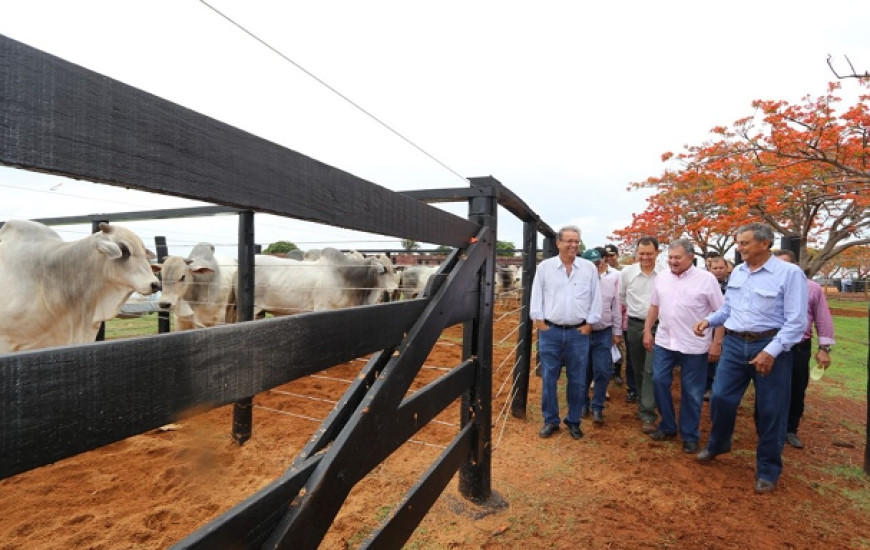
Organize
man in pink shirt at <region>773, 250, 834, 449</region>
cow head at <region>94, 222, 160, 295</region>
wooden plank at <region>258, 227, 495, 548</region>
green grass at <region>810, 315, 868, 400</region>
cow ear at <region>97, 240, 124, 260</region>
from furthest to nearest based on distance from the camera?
green grass at <region>810, 315, 868, 400</region>, man in pink shirt at <region>773, 250, 834, 449</region>, cow head at <region>94, 222, 160, 295</region>, cow ear at <region>97, 240, 124, 260</region>, wooden plank at <region>258, 227, 495, 548</region>

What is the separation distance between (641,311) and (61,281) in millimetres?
5436

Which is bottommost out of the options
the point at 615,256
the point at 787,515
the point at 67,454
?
the point at 787,515

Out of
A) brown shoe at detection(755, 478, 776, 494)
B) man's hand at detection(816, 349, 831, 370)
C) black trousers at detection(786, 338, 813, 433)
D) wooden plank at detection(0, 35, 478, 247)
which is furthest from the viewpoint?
black trousers at detection(786, 338, 813, 433)

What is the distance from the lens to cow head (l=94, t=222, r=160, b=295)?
3482mm

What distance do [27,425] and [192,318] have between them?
5371 millimetres

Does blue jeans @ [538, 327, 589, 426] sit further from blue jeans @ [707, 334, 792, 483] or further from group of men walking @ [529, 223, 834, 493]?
blue jeans @ [707, 334, 792, 483]

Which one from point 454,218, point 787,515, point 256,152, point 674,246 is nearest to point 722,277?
point 674,246

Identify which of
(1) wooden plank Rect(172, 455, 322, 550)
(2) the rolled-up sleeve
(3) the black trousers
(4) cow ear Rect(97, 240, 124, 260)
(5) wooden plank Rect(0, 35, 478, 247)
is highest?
(5) wooden plank Rect(0, 35, 478, 247)

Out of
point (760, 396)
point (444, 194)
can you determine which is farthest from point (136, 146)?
point (760, 396)

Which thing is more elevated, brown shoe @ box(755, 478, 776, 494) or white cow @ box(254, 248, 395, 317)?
white cow @ box(254, 248, 395, 317)

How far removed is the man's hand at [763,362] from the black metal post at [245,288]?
12.7ft

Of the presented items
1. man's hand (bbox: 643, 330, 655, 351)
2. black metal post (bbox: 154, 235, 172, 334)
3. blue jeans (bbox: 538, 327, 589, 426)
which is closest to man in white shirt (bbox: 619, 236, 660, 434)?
man's hand (bbox: 643, 330, 655, 351)

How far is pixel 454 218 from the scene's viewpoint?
2.08 meters

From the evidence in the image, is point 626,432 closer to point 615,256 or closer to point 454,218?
point 615,256
